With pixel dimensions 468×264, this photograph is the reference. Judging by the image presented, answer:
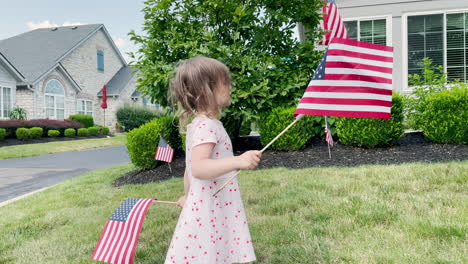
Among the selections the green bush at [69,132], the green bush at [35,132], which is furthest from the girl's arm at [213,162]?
the green bush at [69,132]

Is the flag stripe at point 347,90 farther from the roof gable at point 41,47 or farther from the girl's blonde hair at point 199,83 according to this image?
the roof gable at point 41,47

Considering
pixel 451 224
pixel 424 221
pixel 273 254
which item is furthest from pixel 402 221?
pixel 273 254

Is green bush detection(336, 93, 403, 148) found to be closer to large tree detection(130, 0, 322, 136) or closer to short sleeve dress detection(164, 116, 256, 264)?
large tree detection(130, 0, 322, 136)

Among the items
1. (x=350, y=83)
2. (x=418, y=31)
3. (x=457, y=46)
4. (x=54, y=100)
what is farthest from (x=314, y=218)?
(x=54, y=100)

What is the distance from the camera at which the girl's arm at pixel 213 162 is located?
1705 millimetres

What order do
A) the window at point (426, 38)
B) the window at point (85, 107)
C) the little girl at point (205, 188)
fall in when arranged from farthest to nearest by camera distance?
1. the window at point (85, 107)
2. the window at point (426, 38)
3. the little girl at point (205, 188)

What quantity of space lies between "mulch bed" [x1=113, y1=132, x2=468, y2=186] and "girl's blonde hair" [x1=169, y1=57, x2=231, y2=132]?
13.8ft

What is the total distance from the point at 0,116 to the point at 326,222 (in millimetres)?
21933

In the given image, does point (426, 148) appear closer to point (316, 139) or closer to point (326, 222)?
point (316, 139)

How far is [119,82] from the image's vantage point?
27.8 m

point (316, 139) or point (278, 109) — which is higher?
point (278, 109)

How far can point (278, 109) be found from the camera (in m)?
6.74

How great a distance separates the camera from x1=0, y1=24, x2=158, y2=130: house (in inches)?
843

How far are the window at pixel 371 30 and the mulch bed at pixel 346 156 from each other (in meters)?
4.42
